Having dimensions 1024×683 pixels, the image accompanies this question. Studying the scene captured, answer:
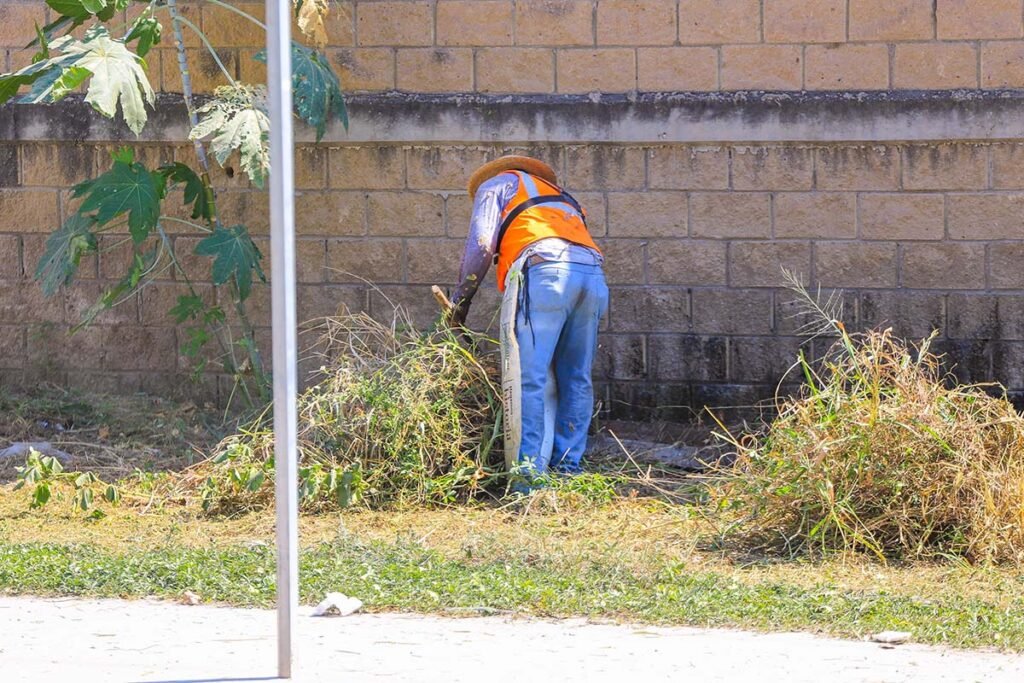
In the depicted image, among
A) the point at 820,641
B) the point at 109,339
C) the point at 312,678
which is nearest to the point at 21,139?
the point at 109,339

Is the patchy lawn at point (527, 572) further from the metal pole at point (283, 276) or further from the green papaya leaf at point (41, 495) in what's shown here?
the metal pole at point (283, 276)

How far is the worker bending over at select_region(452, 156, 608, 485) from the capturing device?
669 centimetres

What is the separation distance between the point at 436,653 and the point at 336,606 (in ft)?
1.97

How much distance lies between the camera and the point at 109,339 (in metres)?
9.04

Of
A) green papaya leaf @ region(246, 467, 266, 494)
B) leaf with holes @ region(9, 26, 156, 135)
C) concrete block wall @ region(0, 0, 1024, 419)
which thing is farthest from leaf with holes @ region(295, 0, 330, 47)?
green papaya leaf @ region(246, 467, 266, 494)

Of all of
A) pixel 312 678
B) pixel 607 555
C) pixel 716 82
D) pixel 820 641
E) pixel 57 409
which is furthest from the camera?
pixel 57 409

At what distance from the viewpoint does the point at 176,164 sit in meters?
8.06

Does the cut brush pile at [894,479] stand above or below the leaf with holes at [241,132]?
below

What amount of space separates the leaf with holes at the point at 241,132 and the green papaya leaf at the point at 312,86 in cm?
23

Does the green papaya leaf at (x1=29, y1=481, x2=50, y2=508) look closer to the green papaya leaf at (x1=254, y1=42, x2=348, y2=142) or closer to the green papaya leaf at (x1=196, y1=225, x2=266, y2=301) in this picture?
the green papaya leaf at (x1=196, y1=225, x2=266, y2=301)

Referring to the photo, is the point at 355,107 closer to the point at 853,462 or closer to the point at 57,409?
the point at 57,409

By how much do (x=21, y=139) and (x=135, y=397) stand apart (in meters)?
1.78

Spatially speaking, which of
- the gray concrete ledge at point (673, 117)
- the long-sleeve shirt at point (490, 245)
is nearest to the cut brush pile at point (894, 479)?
the long-sleeve shirt at point (490, 245)

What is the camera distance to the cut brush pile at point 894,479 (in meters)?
5.63
